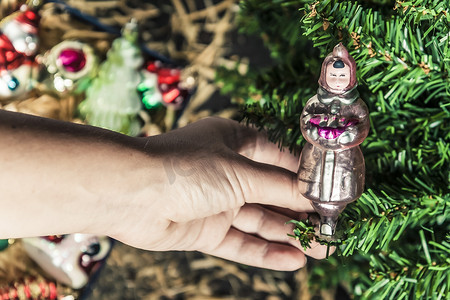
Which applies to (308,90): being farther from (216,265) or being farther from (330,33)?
(216,265)

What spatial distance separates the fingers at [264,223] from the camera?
761 millimetres

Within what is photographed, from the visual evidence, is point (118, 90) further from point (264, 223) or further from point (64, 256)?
point (264, 223)

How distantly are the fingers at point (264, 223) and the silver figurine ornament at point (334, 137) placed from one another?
0.22 meters

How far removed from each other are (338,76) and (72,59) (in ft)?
2.53

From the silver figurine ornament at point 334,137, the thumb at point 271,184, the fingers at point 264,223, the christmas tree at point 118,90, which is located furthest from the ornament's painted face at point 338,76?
the christmas tree at point 118,90

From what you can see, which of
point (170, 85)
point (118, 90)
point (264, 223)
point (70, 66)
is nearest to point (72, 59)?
point (70, 66)

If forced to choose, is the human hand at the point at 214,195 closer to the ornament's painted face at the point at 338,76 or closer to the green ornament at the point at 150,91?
the ornament's painted face at the point at 338,76

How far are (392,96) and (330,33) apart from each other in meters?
0.11

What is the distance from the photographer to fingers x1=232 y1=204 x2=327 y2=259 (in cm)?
76

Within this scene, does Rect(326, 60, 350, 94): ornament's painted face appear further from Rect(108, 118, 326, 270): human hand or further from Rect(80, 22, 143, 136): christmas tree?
Rect(80, 22, 143, 136): christmas tree

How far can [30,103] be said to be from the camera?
1.07m

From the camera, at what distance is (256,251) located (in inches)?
30.1

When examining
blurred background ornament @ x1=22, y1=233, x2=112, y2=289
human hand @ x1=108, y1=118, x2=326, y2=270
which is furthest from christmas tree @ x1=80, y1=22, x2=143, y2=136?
human hand @ x1=108, y1=118, x2=326, y2=270

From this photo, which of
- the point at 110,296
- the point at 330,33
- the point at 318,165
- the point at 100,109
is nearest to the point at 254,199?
the point at 318,165
